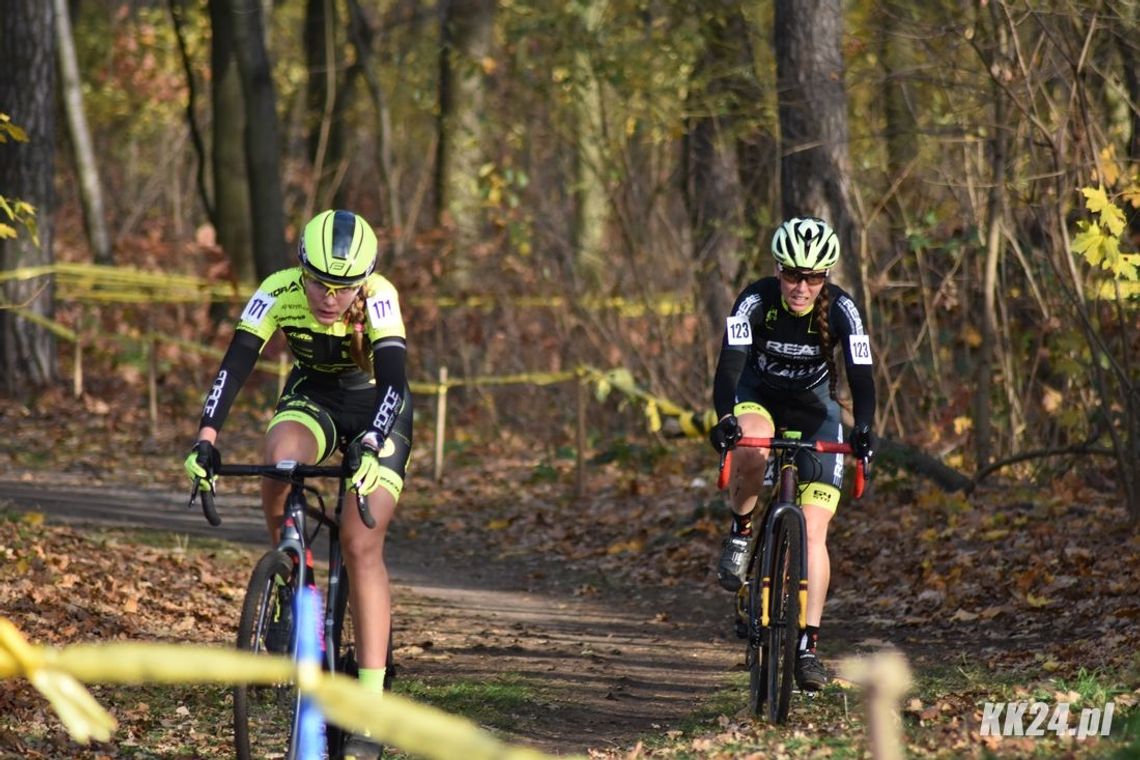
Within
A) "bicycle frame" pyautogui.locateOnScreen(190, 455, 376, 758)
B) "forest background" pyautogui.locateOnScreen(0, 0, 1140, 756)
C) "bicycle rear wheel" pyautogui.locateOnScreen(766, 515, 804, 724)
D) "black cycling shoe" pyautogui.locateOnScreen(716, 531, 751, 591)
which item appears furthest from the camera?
"forest background" pyautogui.locateOnScreen(0, 0, 1140, 756)

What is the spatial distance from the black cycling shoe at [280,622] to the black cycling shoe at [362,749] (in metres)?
0.40

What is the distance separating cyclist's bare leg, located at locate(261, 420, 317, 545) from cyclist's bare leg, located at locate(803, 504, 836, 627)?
221 cm

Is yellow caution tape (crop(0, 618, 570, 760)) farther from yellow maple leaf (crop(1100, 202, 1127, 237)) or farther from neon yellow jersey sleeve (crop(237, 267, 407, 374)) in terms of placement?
yellow maple leaf (crop(1100, 202, 1127, 237))

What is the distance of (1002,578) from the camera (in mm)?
9469

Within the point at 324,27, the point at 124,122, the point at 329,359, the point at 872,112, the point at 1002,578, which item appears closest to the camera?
the point at 329,359

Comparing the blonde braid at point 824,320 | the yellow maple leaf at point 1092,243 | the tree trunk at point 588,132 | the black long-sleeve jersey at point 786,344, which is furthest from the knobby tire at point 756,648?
the tree trunk at point 588,132

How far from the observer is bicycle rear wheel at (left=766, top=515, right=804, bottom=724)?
6516mm

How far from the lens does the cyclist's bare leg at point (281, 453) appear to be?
603cm

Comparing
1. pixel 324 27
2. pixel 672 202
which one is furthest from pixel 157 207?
pixel 672 202

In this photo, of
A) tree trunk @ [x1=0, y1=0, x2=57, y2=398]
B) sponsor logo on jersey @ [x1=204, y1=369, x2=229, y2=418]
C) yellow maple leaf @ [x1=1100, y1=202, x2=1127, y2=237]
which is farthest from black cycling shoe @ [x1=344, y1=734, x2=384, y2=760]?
tree trunk @ [x1=0, y1=0, x2=57, y2=398]

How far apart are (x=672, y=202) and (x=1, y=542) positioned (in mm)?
9773

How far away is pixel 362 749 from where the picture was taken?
18.4 ft

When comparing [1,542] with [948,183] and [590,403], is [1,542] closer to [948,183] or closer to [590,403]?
[948,183]

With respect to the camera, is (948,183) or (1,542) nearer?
(1,542)
